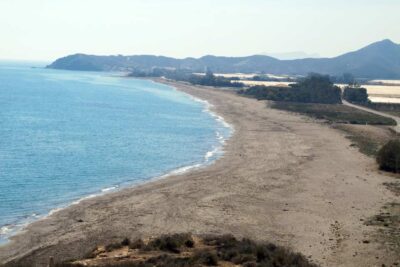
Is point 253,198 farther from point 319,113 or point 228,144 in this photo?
point 319,113

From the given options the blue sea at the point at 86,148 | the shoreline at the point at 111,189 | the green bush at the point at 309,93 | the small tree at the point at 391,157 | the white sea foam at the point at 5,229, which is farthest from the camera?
the green bush at the point at 309,93

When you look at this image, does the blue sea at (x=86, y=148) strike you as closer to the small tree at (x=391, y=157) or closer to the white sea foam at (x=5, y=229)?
the white sea foam at (x=5, y=229)

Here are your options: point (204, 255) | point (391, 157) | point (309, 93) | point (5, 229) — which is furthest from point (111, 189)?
point (309, 93)

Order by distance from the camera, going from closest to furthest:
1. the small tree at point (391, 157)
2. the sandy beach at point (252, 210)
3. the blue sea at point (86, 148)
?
1. the sandy beach at point (252, 210)
2. the blue sea at point (86, 148)
3. the small tree at point (391, 157)

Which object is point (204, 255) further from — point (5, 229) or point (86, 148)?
point (86, 148)

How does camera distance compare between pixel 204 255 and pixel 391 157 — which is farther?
pixel 391 157

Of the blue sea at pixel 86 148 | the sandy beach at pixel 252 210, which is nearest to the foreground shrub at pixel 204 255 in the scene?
the sandy beach at pixel 252 210
